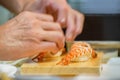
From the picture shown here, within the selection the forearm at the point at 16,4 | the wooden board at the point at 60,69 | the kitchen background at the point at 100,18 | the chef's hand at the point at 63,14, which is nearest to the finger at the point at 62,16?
the chef's hand at the point at 63,14

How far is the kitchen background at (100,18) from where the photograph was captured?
2.42m

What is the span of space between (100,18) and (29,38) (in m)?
1.82

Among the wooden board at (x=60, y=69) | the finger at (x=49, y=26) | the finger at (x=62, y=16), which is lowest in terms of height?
the wooden board at (x=60, y=69)

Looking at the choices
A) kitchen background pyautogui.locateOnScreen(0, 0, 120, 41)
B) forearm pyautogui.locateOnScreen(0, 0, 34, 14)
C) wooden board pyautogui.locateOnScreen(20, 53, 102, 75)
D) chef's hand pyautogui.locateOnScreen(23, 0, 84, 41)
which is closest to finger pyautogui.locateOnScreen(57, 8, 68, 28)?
chef's hand pyautogui.locateOnScreen(23, 0, 84, 41)

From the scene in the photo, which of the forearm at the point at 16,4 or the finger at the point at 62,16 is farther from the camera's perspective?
the forearm at the point at 16,4

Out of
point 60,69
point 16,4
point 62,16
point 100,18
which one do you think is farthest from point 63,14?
point 100,18

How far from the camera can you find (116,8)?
267cm

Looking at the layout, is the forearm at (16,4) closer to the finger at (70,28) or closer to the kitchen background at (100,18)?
the finger at (70,28)

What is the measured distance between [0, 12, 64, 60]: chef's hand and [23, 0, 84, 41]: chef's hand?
165 millimetres

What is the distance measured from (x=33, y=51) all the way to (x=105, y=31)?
5.97 feet

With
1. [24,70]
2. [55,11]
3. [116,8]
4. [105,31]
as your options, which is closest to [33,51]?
[24,70]

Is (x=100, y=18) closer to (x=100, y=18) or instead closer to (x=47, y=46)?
(x=100, y=18)

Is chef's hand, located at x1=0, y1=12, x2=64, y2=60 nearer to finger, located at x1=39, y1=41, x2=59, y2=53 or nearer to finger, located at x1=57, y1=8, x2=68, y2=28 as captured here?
finger, located at x1=39, y1=41, x2=59, y2=53

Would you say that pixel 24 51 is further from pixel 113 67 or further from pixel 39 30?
pixel 113 67
